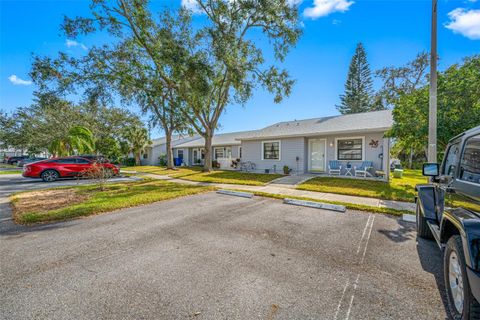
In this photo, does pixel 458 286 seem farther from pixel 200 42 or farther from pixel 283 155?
pixel 200 42

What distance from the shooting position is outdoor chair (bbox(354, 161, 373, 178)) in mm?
11125

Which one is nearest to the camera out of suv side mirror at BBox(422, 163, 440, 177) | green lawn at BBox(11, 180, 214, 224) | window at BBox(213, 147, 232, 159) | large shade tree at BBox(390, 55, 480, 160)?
suv side mirror at BBox(422, 163, 440, 177)

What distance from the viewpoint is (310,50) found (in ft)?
43.7

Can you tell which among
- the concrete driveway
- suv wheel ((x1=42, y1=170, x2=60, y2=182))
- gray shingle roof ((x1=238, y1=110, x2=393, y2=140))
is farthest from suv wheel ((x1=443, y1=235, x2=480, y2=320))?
suv wheel ((x1=42, y1=170, x2=60, y2=182))

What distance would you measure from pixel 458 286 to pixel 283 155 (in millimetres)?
12850

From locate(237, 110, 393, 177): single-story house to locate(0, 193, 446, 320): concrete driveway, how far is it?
7.65 meters

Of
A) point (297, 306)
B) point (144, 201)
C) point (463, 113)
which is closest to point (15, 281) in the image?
point (297, 306)

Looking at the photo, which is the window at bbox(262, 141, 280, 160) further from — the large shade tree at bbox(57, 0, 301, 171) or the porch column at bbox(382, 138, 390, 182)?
the porch column at bbox(382, 138, 390, 182)

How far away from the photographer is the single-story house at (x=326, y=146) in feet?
36.8

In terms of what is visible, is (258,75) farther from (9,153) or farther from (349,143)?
(9,153)

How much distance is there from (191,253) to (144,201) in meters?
4.25

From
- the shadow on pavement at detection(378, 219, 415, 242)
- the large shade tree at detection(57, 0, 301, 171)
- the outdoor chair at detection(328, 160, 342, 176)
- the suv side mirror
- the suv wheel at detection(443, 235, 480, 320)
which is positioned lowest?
the shadow on pavement at detection(378, 219, 415, 242)

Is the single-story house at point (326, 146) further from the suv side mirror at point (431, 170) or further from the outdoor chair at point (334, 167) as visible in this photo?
the suv side mirror at point (431, 170)

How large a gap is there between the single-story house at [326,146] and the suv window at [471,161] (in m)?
8.94
